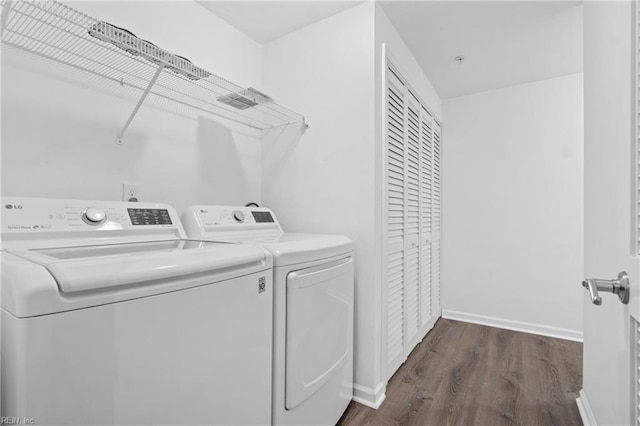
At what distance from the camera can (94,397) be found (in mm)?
671

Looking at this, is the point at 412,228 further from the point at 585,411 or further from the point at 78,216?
the point at 78,216

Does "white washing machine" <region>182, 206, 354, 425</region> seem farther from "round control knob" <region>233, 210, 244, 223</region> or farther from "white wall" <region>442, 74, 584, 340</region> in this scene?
"white wall" <region>442, 74, 584, 340</region>

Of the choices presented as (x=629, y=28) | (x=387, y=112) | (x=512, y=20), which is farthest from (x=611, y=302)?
(x=512, y=20)

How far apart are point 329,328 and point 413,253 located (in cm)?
124

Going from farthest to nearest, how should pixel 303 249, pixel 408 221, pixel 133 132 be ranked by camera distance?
pixel 408 221 → pixel 133 132 → pixel 303 249

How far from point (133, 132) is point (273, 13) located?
111 cm

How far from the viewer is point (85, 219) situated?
1.18 metres

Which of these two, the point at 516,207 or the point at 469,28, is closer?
the point at 469,28

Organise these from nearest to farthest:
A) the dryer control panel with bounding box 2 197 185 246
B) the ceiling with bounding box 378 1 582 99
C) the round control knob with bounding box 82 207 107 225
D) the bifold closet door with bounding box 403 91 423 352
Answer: the dryer control panel with bounding box 2 197 185 246, the round control knob with bounding box 82 207 107 225, the ceiling with bounding box 378 1 582 99, the bifold closet door with bounding box 403 91 423 352

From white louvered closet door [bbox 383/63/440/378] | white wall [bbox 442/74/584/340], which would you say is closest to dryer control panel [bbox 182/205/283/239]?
white louvered closet door [bbox 383/63/440/378]

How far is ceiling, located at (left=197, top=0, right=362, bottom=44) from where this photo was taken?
1.83 metres

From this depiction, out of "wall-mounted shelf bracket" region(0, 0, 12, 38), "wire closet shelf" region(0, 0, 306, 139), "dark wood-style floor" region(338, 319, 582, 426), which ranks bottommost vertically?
"dark wood-style floor" region(338, 319, 582, 426)

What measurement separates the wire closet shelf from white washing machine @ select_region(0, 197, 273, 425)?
61 centimetres

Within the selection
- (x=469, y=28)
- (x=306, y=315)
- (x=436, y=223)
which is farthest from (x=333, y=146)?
(x=436, y=223)
